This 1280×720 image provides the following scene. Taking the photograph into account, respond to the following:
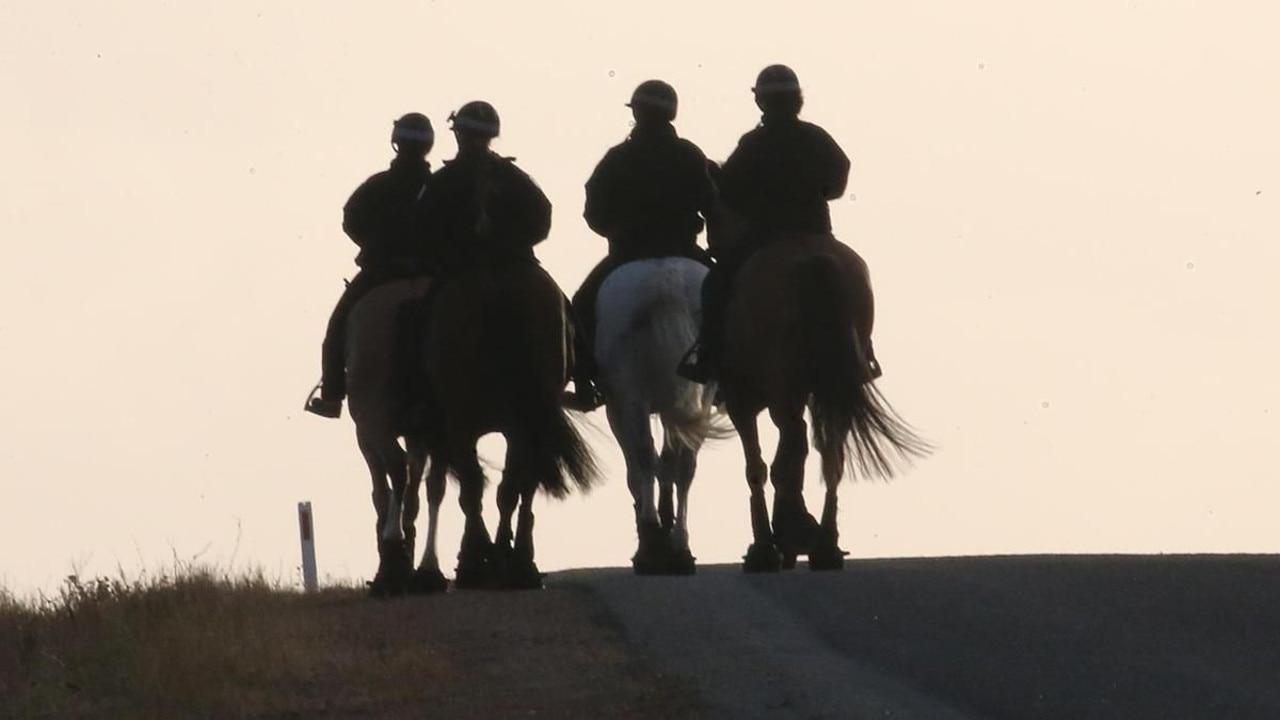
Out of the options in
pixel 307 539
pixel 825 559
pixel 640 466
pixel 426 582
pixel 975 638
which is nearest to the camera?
pixel 975 638

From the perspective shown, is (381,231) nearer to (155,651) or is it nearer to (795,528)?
(795,528)

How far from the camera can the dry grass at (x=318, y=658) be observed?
12258 mm

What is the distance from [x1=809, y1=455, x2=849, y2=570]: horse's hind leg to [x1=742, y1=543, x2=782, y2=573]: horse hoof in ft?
0.59

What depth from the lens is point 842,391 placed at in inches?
675

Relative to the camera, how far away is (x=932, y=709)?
37.2 feet

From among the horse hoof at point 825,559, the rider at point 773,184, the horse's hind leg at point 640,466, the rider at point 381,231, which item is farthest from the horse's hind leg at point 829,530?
the rider at point 381,231

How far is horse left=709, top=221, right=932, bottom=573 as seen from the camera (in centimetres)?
1712

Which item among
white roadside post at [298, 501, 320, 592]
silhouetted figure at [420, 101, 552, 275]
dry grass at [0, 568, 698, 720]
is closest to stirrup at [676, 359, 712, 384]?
silhouetted figure at [420, 101, 552, 275]

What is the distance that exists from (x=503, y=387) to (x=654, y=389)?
3.68ft

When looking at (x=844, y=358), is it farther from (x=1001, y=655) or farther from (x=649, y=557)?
(x=1001, y=655)

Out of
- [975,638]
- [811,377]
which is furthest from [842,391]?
[975,638]

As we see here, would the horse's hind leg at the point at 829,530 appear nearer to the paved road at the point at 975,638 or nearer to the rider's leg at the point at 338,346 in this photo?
the paved road at the point at 975,638

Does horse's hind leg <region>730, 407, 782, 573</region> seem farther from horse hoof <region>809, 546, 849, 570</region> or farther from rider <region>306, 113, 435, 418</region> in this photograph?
rider <region>306, 113, 435, 418</region>

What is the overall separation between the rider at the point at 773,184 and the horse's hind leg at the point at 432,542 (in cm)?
147
